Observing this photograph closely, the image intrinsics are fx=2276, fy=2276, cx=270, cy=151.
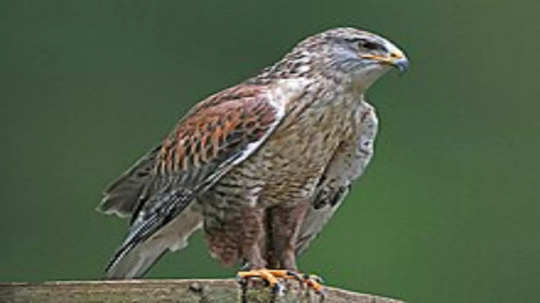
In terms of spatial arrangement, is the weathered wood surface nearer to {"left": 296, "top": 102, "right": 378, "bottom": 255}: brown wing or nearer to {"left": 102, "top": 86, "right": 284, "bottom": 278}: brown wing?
{"left": 102, "top": 86, "right": 284, "bottom": 278}: brown wing

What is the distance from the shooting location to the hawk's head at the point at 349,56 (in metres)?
7.18

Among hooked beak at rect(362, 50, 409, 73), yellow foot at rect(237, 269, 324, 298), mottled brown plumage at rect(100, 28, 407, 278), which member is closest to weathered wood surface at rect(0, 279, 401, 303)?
yellow foot at rect(237, 269, 324, 298)

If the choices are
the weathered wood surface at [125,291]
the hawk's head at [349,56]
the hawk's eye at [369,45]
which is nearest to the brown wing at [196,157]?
the hawk's head at [349,56]

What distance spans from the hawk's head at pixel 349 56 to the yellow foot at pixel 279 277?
0.99m

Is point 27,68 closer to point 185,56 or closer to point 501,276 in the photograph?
point 185,56

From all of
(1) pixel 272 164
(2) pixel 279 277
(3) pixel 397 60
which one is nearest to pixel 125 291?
(2) pixel 279 277

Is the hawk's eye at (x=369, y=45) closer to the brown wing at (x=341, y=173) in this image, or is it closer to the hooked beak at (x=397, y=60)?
the hooked beak at (x=397, y=60)

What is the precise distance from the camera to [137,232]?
23.5ft

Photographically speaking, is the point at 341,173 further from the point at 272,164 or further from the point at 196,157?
the point at 196,157

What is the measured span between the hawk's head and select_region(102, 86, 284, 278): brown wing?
188 millimetres

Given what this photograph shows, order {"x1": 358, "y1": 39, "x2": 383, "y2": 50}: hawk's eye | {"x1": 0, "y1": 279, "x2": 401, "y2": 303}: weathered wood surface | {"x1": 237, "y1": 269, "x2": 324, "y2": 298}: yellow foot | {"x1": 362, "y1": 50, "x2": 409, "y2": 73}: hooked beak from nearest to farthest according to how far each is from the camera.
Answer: {"x1": 0, "y1": 279, "x2": 401, "y2": 303}: weathered wood surface, {"x1": 237, "y1": 269, "x2": 324, "y2": 298}: yellow foot, {"x1": 362, "y1": 50, "x2": 409, "y2": 73}: hooked beak, {"x1": 358, "y1": 39, "x2": 383, "y2": 50}: hawk's eye

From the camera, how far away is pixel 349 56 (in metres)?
7.24

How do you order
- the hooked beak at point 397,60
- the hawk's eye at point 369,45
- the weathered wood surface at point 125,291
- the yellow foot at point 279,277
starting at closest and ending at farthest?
the weathered wood surface at point 125,291 < the yellow foot at point 279,277 < the hooked beak at point 397,60 < the hawk's eye at point 369,45

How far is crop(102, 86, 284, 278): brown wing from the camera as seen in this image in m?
7.23
